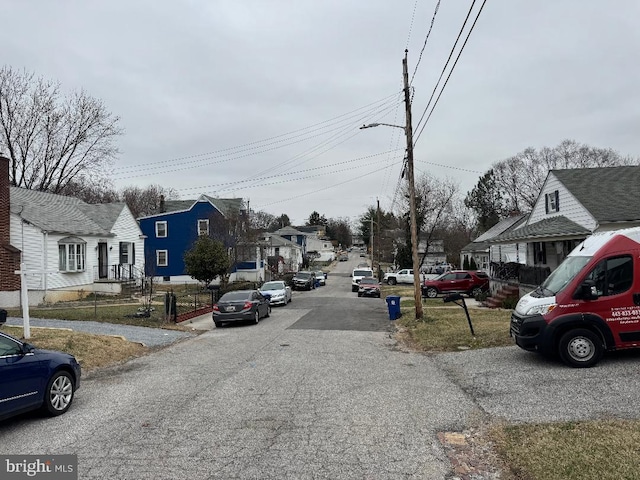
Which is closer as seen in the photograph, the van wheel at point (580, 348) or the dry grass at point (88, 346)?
the van wheel at point (580, 348)

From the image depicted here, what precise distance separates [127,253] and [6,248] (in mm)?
11622

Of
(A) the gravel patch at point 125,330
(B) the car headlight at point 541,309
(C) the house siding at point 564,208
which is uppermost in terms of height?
(C) the house siding at point 564,208

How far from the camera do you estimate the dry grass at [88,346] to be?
11344 millimetres

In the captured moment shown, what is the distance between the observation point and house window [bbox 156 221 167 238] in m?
46.9

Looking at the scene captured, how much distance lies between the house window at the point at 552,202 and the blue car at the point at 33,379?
25084mm

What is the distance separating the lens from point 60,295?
1042 inches

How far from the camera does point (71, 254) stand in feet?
92.3

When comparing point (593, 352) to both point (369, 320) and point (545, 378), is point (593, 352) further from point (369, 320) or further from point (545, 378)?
point (369, 320)

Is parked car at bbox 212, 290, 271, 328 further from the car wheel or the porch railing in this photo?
the porch railing

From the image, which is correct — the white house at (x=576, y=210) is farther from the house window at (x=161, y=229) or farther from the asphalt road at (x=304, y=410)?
the house window at (x=161, y=229)

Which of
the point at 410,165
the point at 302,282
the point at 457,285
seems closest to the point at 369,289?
the point at 457,285

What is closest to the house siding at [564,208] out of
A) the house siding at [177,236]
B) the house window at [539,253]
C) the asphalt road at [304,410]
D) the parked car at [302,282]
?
the house window at [539,253]

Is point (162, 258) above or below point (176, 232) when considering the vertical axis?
below

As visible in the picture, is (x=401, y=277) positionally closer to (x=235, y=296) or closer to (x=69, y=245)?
(x=69, y=245)
